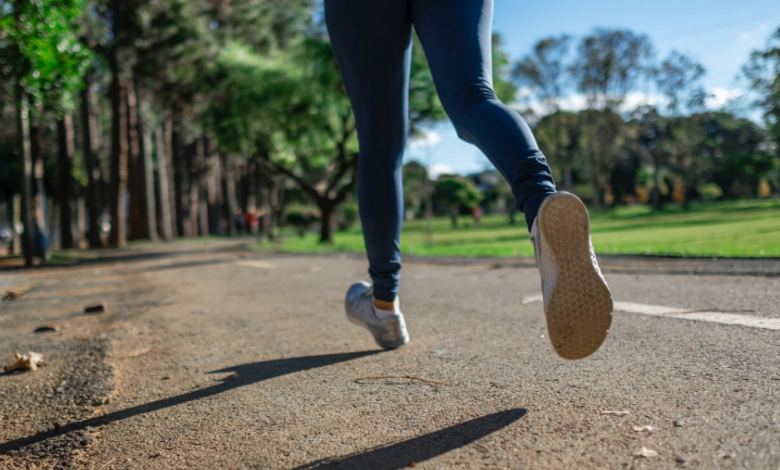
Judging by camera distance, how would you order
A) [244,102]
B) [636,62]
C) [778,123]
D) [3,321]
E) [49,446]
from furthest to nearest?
[636,62], [244,102], [778,123], [3,321], [49,446]

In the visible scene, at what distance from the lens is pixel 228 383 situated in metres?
1.83

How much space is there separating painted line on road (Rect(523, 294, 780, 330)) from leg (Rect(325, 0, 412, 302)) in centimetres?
117

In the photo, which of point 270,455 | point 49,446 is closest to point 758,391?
point 270,455

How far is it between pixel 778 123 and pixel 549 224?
17.9 ft

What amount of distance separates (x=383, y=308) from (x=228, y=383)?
0.62m

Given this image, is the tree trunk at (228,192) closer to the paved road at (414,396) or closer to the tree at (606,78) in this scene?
the tree at (606,78)

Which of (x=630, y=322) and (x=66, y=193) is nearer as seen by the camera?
(x=630, y=322)

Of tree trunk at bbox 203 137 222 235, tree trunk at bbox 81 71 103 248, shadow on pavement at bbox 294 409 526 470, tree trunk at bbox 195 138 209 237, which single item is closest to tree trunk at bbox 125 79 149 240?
tree trunk at bbox 81 71 103 248

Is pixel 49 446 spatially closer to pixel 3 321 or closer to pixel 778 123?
pixel 3 321

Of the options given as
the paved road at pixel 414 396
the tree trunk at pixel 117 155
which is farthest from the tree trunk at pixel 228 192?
the paved road at pixel 414 396

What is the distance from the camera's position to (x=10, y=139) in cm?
2523

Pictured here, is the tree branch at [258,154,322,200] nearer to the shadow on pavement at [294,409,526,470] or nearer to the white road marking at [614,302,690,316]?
the white road marking at [614,302,690,316]

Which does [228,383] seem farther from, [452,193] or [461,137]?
[452,193]

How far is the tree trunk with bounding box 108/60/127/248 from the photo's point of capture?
22.2 meters
